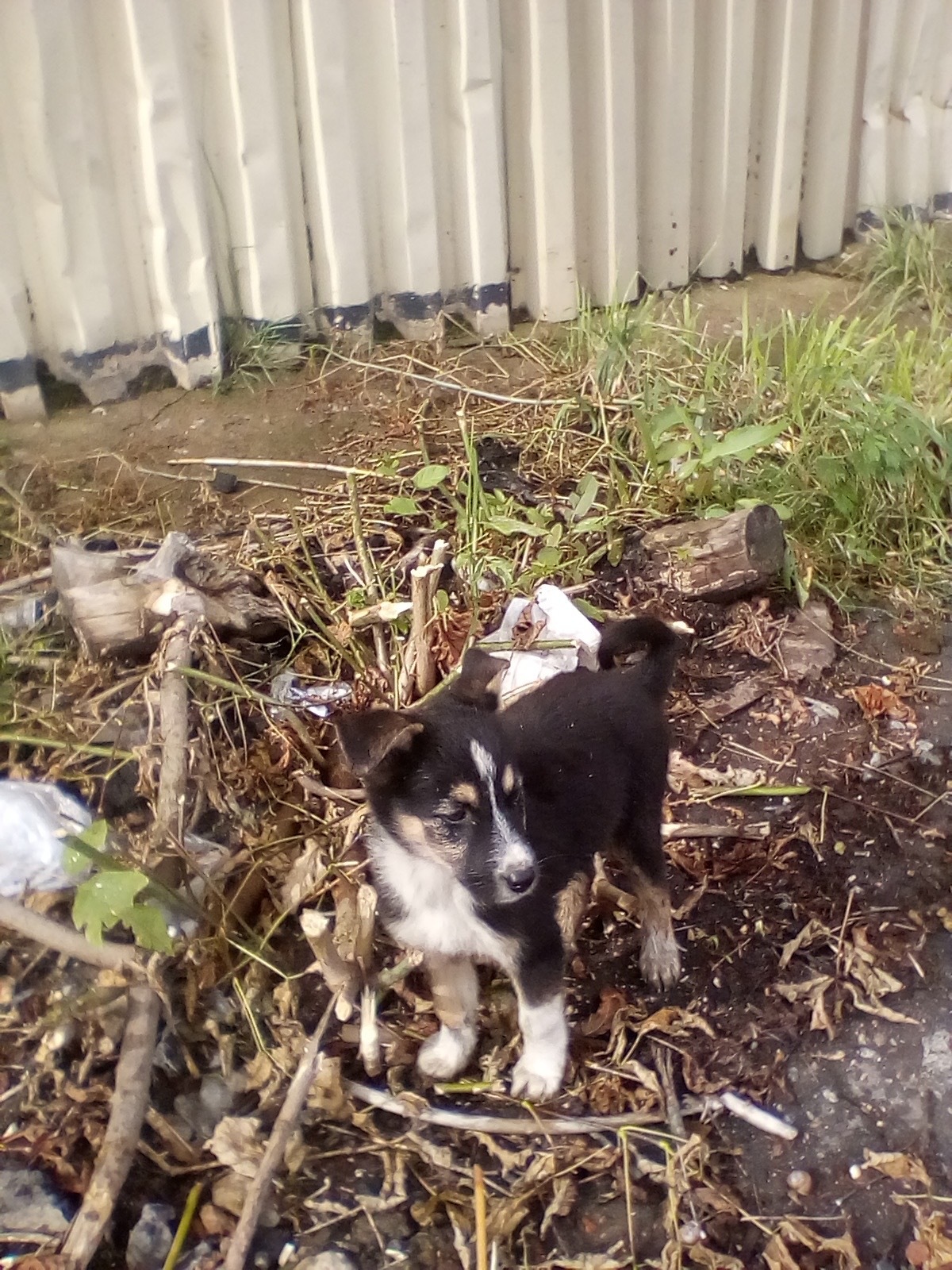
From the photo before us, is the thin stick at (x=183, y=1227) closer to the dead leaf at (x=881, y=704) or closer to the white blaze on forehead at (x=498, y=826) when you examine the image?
the white blaze on forehead at (x=498, y=826)

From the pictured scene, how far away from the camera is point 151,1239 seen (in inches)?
93.3

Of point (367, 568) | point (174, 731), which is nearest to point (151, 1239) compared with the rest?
point (174, 731)

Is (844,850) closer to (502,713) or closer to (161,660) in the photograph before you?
(502,713)

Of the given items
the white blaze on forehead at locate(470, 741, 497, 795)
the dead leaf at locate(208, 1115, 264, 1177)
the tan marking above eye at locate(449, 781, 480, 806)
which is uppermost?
the white blaze on forehead at locate(470, 741, 497, 795)

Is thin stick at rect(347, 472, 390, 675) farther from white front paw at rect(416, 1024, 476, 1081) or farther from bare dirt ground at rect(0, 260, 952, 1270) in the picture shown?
white front paw at rect(416, 1024, 476, 1081)

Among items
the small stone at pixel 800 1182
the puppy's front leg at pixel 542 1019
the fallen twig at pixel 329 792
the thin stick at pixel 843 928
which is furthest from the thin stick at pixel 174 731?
the thin stick at pixel 843 928

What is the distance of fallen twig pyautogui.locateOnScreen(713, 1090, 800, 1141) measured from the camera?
8.46 ft

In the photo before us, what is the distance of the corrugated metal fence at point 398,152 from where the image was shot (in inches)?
178

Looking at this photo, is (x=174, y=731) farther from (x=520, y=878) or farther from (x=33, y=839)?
(x=520, y=878)

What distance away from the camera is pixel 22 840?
3.00m

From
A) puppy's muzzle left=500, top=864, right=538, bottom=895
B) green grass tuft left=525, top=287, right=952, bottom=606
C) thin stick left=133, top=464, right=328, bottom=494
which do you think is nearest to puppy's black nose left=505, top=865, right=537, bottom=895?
puppy's muzzle left=500, top=864, right=538, bottom=895

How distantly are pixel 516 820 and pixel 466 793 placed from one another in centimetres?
14

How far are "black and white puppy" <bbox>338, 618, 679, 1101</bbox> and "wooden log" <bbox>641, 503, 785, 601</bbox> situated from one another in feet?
3.73

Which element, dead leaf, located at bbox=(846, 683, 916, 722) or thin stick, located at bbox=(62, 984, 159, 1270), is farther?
dead leaf, located at bbox=(846, 683, 916, 722)
